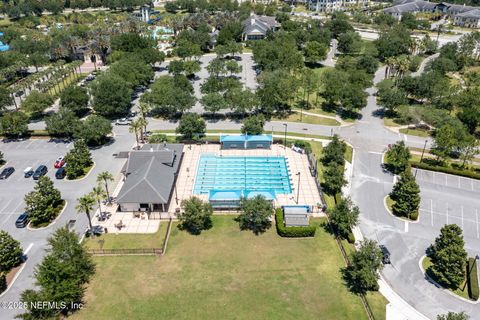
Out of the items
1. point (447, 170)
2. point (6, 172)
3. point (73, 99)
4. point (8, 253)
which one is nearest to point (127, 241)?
point (8, 253)

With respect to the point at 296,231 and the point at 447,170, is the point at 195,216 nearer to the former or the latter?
the point at 296,231

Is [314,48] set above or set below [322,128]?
above

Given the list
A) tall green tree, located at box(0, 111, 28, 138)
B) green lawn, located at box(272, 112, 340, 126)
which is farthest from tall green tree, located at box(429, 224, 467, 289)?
tall green tree, located at box(0, 111, 28, 138)

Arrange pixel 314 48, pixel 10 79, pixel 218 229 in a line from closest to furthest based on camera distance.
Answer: pixel 218 229 < pixel 10 79 < pixel 314 48

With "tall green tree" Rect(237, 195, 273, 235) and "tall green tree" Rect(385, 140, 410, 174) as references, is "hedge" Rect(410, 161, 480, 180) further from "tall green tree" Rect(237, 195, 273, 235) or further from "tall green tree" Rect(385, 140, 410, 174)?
"tall green tree" Rect(237, 195, 273, 235)

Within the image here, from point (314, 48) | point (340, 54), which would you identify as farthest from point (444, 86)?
point (340, 54)

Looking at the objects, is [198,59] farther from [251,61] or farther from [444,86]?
[444,86]
